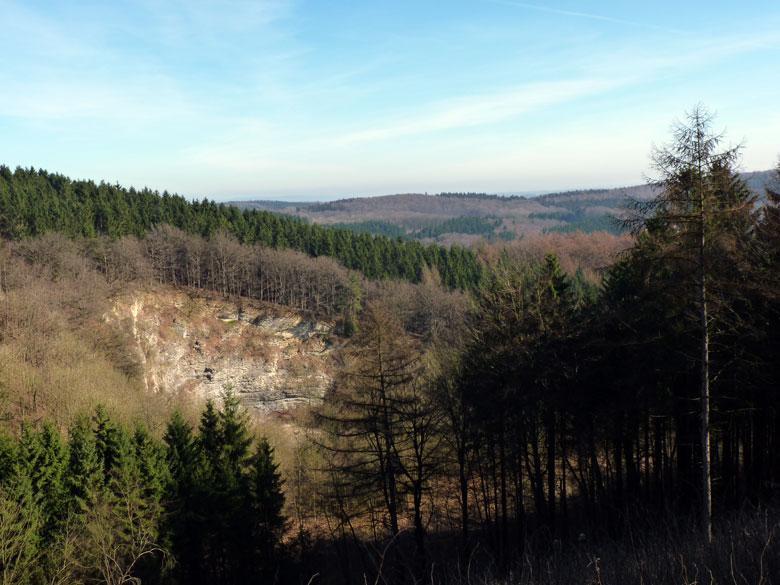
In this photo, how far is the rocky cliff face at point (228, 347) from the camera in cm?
5262

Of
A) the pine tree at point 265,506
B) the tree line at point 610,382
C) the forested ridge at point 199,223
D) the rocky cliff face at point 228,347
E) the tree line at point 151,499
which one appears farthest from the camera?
the forested ridge at point 199,223

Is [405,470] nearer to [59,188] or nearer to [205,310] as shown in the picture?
[205,310]

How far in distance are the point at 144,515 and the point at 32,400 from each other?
645 inches

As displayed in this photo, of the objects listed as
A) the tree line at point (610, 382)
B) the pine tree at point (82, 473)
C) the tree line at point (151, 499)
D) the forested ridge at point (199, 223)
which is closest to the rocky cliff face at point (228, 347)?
the forested ridge at point (199, 223)

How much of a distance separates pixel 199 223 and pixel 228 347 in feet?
74.0

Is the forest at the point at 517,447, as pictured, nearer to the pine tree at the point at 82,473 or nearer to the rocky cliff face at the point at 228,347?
the pine tree at the point at 82,473

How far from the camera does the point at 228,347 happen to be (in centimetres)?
5709

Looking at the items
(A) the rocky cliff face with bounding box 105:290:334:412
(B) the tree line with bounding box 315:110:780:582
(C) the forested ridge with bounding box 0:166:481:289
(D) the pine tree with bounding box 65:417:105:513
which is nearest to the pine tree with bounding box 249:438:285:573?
(B) the tree line with bounding box 315:110:780:582

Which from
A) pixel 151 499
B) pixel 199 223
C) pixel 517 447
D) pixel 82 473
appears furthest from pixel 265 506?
pixel 199 223

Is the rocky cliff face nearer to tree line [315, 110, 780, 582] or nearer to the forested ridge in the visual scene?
the forested ridge

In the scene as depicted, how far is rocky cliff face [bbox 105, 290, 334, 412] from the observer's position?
5262cm

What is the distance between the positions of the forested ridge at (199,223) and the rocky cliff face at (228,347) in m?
12.8

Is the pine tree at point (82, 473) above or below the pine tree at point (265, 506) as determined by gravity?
above

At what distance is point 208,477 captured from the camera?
59.2 ft
